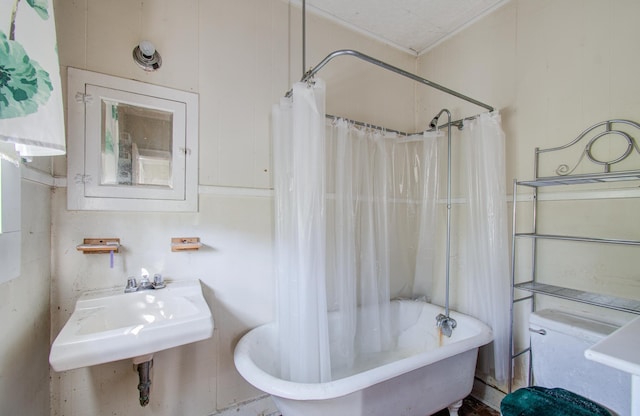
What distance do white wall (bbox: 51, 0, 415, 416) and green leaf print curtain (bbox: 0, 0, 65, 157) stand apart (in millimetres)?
672

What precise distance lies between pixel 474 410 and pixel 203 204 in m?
2.04

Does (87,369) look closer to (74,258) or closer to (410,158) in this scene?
(74,258)

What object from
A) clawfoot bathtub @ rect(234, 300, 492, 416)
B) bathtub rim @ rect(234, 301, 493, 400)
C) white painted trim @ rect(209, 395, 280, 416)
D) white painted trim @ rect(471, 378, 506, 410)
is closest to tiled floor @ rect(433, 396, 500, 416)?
white painted trim @ rect(471, 378, 506, 410)

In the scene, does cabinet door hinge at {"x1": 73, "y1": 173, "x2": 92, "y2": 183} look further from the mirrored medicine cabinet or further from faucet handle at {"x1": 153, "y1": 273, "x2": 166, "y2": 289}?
faucet handle at {"x1": 153, "y1": 273, "x2": 166, "y2": 289}

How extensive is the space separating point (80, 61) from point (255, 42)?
0.88m

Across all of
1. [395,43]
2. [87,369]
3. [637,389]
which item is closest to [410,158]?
[395,43]

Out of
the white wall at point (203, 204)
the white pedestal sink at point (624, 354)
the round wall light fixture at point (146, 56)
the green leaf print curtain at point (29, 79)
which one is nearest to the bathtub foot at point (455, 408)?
the white pedestal sink at point (624, 354)

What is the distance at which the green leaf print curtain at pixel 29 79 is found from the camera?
59 cm

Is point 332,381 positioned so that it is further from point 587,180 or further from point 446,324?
point 587,180

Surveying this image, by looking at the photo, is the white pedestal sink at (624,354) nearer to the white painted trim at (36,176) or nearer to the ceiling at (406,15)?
the white painted trim at (36,176)

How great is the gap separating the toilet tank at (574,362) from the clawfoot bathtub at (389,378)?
251 mm

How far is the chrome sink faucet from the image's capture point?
1.30 metres

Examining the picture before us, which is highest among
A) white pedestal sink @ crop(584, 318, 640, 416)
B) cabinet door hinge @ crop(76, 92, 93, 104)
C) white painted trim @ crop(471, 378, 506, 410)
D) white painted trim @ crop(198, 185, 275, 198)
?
cabinet door hinge @ crop(76, 92, 93, 104)

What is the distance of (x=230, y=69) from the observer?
5.28 ft
